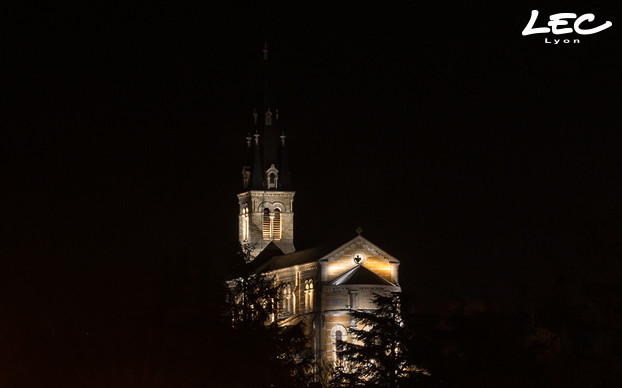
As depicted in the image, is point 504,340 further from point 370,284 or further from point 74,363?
point 370,284

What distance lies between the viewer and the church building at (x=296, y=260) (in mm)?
108500

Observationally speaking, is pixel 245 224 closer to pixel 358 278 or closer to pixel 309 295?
→ pixel 309 295

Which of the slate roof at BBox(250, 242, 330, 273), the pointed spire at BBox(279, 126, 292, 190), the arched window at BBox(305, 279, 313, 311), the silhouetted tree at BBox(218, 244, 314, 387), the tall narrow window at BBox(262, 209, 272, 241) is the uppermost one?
the pointed spire at BBox(279, 126, 292, 190)

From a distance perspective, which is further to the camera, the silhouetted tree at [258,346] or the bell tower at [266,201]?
the bell tower at [266,201]

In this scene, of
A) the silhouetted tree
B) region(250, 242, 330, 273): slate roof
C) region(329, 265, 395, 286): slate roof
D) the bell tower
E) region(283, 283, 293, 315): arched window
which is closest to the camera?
the silhouetted tree

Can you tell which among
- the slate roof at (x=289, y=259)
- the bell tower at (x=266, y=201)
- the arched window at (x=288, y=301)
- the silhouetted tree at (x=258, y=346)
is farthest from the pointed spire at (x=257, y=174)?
the silhouetted tree at (x=258, y=346)

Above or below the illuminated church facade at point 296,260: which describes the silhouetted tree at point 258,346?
below

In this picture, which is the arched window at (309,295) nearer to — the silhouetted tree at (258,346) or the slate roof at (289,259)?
the slate roof at (289,259)

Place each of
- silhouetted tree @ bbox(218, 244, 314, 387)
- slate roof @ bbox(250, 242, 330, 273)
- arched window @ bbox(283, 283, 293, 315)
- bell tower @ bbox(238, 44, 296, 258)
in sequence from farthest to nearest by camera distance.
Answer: bell tower @ bbox(238, 44, 296, 258) → arched window @ bbox(283, 283, 293, 315) → slate roof @ bbox(250, 242, 330, 273) → silhouetted tree @ bbox(218, 244, 314, 387)

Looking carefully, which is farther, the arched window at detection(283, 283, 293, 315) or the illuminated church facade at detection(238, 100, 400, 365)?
the arched window at detection(283, 283, 293, 315)

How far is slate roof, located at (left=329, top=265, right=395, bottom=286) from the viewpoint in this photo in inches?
4267

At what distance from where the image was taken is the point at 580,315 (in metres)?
39.6

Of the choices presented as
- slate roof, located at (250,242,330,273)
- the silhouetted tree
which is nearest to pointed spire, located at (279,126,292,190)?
slate roof, located at (250,242,330,273)

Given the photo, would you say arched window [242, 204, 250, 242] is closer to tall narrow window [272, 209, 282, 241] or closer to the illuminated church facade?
the illuminated church facade
